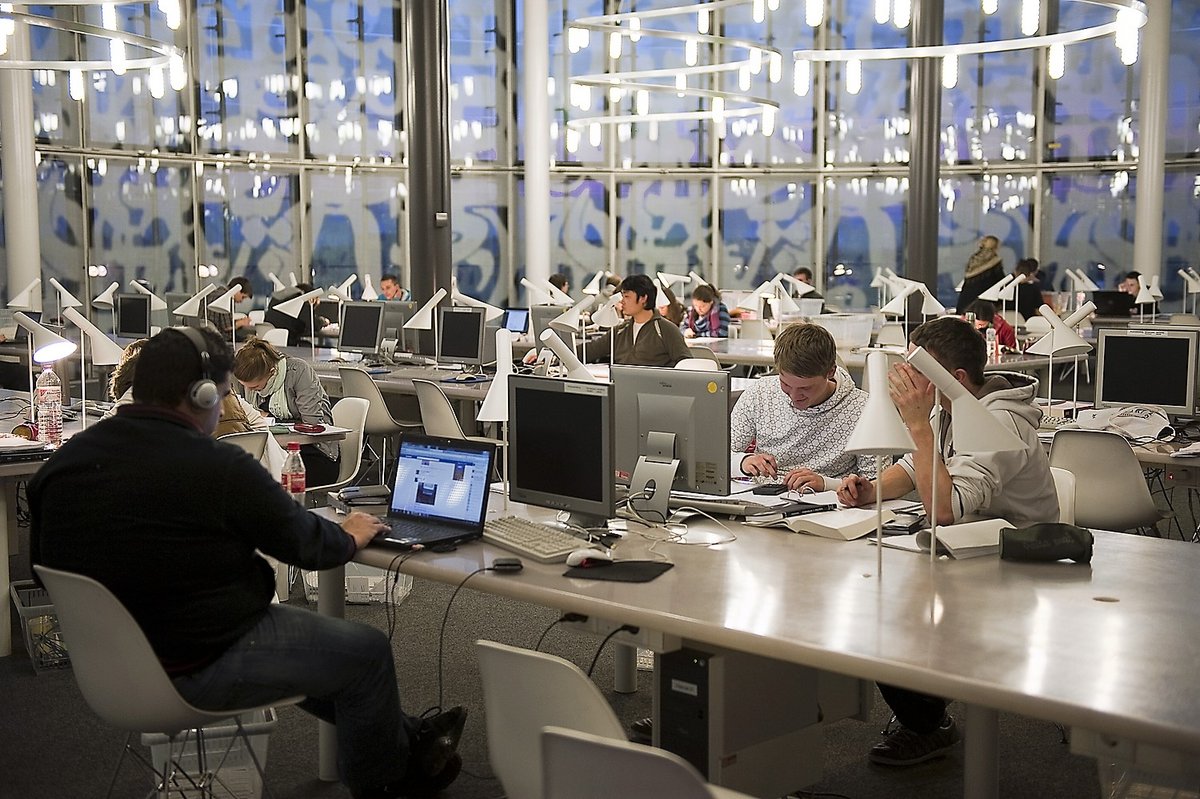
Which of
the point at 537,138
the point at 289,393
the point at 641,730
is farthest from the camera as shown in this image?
the point at 537,138

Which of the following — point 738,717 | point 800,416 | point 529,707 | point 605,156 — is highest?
point 605,156

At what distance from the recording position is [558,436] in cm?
358

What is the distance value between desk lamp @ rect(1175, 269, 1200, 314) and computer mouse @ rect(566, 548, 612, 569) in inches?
471

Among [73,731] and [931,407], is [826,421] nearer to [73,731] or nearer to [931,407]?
[931,407]

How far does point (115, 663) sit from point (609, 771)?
1.47 m

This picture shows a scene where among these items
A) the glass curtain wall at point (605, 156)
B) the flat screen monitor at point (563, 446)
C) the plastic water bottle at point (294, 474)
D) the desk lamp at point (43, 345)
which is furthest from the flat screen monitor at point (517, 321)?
the flat screen monitor at point (563, 446)

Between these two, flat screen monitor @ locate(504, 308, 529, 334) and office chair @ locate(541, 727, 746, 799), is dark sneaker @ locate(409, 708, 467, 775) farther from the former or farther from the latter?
flat screen monitor @ locate(504, 308, 529, 334)

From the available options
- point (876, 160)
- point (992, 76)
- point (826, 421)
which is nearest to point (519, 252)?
point (876, 160)

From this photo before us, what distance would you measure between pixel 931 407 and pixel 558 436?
39.8 inches

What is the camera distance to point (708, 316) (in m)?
11.6

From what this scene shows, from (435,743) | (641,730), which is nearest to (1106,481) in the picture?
(641,730)

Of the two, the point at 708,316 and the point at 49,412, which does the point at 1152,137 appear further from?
the point at 49,412

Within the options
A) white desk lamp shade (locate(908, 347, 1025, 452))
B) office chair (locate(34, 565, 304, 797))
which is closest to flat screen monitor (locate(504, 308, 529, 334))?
office chair (locate(34, 565, 304, 797))

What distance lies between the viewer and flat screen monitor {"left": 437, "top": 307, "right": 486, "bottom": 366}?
28.7 ft
